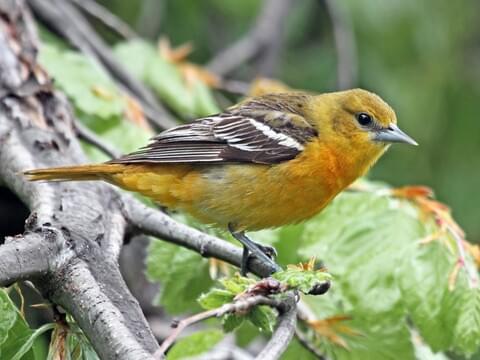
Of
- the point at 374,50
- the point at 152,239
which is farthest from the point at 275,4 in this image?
the point at 152,239

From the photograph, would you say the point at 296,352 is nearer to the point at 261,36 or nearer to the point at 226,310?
the point at 226,310

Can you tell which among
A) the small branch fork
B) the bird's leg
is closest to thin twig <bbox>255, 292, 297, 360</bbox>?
the small branch fork

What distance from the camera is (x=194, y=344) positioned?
3809 mm

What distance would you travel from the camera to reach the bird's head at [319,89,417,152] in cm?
478

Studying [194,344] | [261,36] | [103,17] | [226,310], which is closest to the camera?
[226,310]

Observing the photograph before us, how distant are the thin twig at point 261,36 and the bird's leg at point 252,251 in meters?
2.60

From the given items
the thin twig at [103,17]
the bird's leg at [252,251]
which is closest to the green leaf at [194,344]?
the bird's leg at [252,251]

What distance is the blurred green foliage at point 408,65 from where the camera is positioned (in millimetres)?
7125

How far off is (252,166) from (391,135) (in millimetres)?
736

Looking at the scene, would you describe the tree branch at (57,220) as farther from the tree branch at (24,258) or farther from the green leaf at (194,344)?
the green leaf at (194,344)

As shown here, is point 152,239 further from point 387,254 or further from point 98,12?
point 98,12

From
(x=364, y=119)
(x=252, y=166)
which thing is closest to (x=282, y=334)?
(x=252, y=166)

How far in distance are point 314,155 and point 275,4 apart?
8.42 ft

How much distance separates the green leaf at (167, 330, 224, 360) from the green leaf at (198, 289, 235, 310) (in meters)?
0.90
